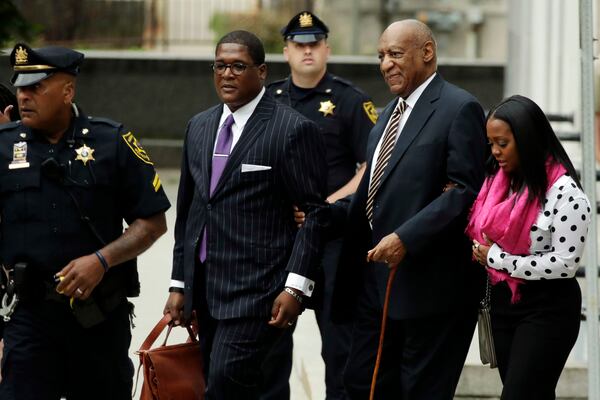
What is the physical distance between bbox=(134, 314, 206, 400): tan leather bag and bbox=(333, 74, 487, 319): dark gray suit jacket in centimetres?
84

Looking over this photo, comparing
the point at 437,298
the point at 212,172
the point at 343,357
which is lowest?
the point at 343,357

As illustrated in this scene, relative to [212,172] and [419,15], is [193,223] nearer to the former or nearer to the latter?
[212,172]

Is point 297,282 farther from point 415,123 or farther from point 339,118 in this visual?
point 339,118

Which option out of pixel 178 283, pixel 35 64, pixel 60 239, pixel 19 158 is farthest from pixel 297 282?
pixel 35 64

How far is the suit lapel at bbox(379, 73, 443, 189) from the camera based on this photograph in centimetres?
529

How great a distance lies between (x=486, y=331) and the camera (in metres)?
5.23

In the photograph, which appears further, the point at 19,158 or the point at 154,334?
the point at 154,334

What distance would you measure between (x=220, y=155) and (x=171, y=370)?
89cm

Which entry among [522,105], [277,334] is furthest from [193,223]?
[522,105]

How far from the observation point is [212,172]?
5.47 metres

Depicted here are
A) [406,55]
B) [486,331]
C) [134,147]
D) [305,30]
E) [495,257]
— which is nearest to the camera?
[495,257]

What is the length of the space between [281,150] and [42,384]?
1310 mm

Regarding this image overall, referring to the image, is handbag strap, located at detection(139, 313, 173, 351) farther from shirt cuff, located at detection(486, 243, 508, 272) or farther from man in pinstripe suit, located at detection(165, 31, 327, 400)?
shirt cuff, located at detection(486, 243, 508, 272)

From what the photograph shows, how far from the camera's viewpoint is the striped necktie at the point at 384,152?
5.39 meters
